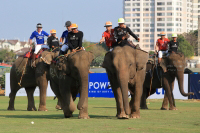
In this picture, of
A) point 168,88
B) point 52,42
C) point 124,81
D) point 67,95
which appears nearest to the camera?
point 124,81

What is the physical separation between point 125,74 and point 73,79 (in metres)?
1.96

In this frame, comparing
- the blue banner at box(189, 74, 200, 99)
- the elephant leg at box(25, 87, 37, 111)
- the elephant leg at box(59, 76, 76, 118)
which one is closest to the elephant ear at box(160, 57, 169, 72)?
the elephant leg at box(25, 87, 37, 111)

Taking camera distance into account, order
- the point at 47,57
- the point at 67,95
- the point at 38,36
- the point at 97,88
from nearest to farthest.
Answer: the point at 67,95, the point at 47,57, the point at 38,36, the point at 97,88

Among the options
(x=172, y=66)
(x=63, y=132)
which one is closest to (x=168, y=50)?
(x=172, y=66)

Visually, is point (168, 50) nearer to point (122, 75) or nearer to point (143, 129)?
point (122, 75)

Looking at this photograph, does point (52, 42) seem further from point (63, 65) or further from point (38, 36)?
point (63, 65)

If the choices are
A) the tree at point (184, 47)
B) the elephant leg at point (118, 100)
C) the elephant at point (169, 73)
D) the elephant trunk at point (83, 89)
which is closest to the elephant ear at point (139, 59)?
the elephant leg at point (118, 100)

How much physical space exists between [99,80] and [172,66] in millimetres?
15943

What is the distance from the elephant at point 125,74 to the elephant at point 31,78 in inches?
198

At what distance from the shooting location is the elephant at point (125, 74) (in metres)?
15.9

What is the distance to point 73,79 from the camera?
16.8 meters

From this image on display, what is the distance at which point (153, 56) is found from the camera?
25562mm

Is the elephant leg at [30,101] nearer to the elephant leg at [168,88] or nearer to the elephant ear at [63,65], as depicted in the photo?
the elephant leg at [168,88]

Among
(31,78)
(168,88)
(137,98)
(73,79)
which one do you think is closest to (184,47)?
(168,88)
